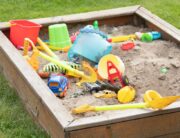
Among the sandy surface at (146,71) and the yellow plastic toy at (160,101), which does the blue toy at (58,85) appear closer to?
the sandy surface at (146,71)

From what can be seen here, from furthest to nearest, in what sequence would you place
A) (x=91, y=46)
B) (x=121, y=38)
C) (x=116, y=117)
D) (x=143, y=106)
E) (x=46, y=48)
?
(x=121, y=38), (x=46, y=48), (x=91, y=46), (x=143, y=106), (x=116, y=117)

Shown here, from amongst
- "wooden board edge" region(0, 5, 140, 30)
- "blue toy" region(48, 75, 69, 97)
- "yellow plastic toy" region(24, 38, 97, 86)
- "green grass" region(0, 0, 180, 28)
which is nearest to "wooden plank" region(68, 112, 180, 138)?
"blue toy" region(48, 75, 69, 97)

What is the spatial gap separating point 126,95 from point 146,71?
45 centimetres

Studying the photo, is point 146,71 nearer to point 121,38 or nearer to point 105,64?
point 105,64

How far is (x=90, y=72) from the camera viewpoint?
355 cm

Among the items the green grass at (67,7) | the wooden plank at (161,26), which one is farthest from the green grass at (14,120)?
the green grass at (67,7)

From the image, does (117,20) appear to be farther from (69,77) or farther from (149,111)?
(149,111)

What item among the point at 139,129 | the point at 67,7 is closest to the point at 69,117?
the point at 139,129

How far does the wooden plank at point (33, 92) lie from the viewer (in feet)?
9.38

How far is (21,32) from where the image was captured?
4.02m

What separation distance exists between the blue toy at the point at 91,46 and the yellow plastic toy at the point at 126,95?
1.73 feet

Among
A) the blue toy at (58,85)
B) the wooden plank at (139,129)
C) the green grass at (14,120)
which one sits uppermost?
the blue toy at (58,85)

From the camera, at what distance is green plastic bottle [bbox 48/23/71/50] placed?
4086 millimetres

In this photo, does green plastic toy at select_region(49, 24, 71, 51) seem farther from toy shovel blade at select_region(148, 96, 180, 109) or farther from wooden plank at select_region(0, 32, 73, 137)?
toy shovel blade at select_region(148, 96, 180, 109)
